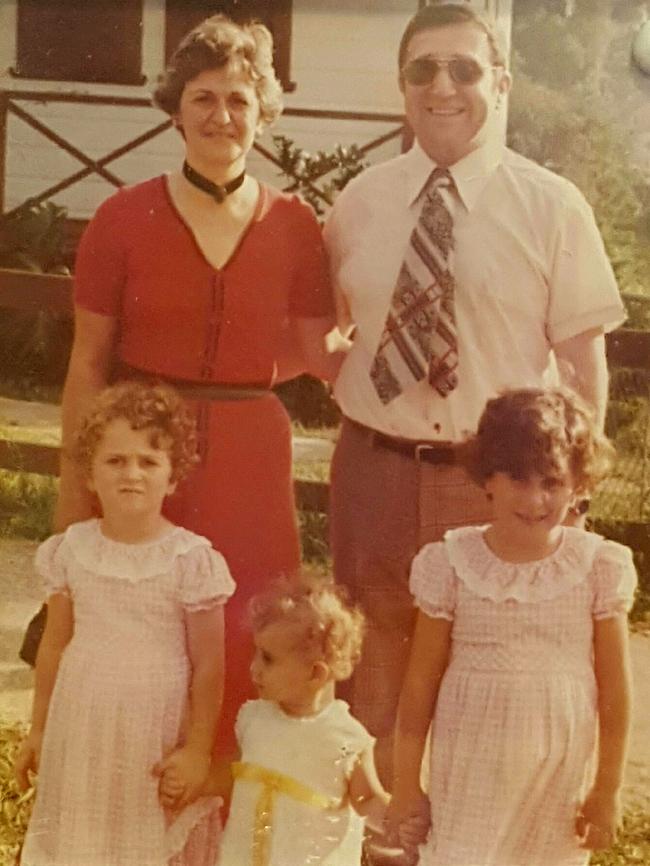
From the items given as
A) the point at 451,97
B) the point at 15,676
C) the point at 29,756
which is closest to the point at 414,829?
the point at 29,756

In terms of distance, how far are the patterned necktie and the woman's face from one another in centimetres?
23

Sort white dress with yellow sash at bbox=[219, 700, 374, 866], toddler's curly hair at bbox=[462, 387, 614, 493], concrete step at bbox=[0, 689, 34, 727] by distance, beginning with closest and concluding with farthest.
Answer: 1. toddler's curly hair at bbox=[462, 387, 614, 493]
2. white dress with yellow sash at bbox=[219, 700, 374, 866]
3. concrete step at bbox=[0, 689, 34, 727]

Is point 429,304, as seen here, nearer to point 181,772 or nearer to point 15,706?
point 181,772

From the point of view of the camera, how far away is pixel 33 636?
1723mm

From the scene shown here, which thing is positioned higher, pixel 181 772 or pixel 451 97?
pixel 451 97

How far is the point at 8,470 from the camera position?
1.80m

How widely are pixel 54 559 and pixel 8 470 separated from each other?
0.77 feet

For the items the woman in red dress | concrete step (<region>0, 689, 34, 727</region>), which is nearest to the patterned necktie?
the woman in red dress

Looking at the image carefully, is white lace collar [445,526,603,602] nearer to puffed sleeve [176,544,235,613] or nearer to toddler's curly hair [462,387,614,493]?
toddler's curly hair [462,387,614,493]

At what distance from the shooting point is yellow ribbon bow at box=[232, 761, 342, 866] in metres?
1.57

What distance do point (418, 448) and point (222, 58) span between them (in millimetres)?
508

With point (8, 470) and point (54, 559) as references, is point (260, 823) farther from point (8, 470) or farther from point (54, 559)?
point (8, 470)

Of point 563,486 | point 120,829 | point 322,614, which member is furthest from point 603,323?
point 120,829

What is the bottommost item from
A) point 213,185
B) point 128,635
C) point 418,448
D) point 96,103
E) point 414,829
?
point 414,829
